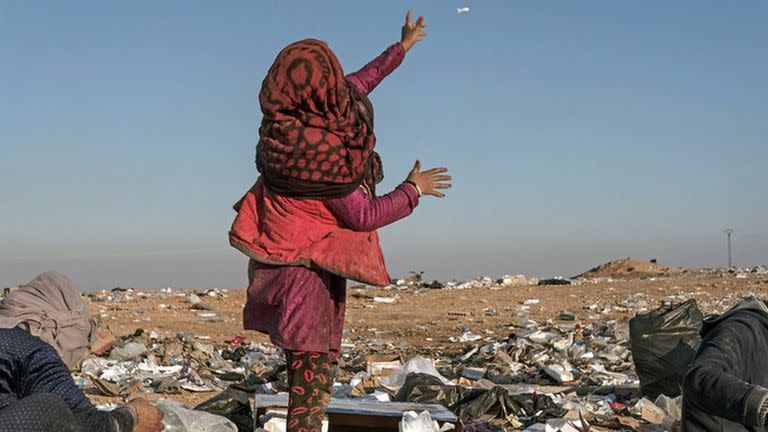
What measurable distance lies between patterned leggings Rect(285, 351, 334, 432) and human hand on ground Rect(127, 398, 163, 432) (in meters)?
0.76

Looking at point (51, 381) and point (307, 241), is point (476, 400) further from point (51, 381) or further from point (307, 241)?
point (51, 381)

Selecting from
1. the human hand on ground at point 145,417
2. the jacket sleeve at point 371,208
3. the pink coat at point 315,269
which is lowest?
the human hand on ground at point 145,417

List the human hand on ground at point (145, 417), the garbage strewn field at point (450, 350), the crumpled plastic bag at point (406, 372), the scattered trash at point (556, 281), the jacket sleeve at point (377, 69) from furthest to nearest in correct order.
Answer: the scattered trash at point (556, 281) < the crumpled plastic bag at point (406, 372) < the garbage strewn field at point (450, 350) < the human hand on ground at point (145, 417) < the jacket sleeve at point (377, 69)

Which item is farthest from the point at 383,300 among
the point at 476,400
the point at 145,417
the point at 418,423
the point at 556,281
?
the point at 145,417

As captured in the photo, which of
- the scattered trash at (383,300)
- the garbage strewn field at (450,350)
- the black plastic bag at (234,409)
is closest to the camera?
the black plastic bag at (234,409)

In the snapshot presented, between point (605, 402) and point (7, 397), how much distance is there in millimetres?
3653

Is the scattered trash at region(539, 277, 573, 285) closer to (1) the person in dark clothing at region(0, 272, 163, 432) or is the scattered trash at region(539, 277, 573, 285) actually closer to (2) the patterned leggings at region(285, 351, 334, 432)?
(1) the person in dark clothing at region(0, 272, 163, 432)

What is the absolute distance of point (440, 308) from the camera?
1338cm

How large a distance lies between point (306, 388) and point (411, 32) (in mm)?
1438

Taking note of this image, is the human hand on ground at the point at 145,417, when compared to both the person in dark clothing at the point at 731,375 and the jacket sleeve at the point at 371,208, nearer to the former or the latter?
the jacket sleeve at the point at 371,208

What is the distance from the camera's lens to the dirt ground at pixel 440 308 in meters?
10.8

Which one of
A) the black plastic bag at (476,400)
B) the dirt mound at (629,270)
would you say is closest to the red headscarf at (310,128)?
the black plastic bag at (476,400)

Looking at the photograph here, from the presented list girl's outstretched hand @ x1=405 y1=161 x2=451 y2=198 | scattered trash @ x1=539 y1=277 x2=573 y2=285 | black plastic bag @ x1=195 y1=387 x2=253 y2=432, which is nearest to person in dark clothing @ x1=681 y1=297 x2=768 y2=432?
girl's outstretched hand @ x1=405 y1=161 x2=451 y2=198

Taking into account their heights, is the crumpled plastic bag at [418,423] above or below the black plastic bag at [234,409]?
above
